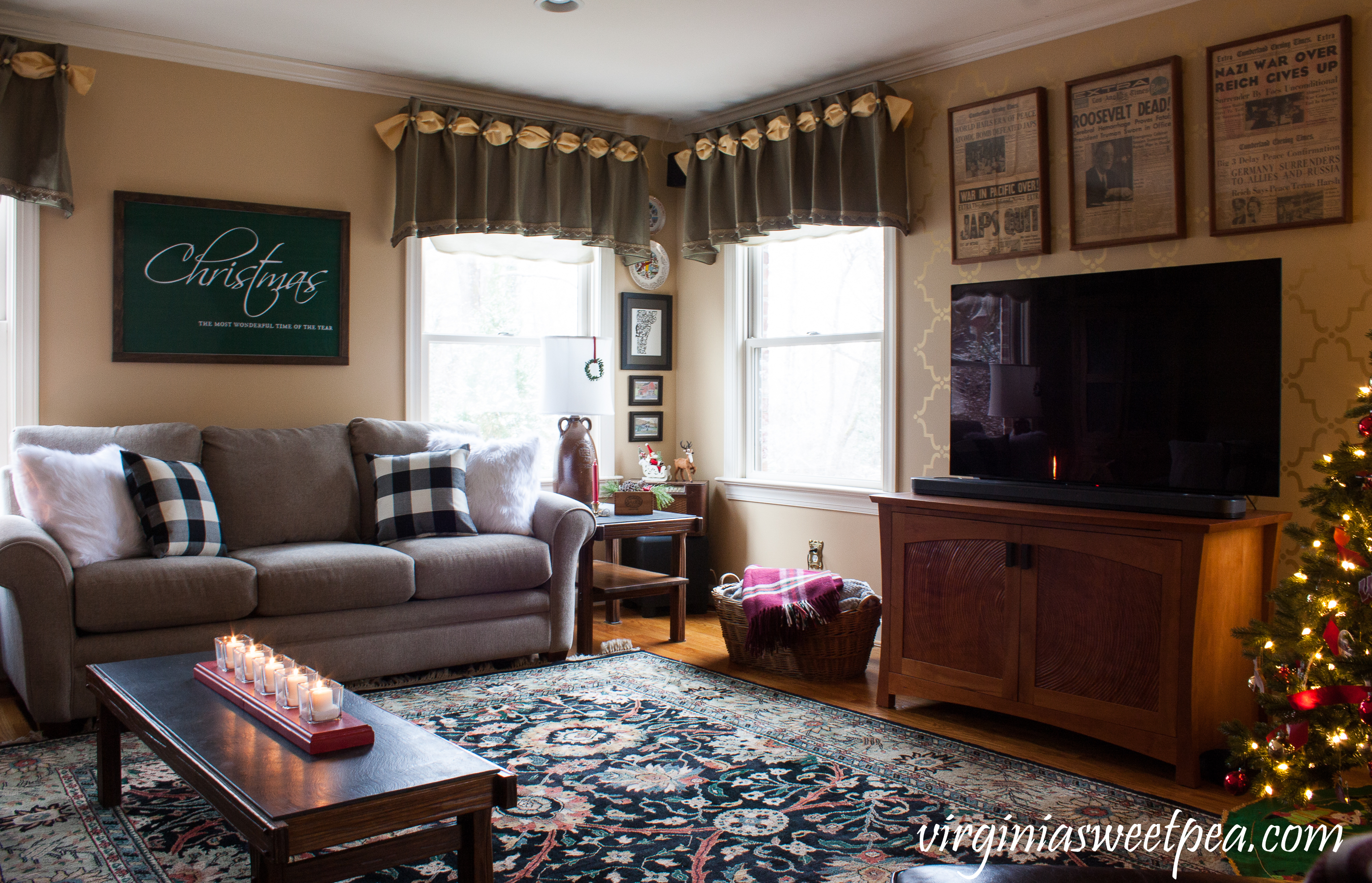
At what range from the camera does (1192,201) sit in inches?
137

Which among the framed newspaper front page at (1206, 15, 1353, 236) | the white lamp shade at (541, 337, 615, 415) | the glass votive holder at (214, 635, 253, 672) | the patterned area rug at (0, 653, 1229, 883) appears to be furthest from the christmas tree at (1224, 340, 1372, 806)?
the white lamp shade at (541, 337, 615, 415)

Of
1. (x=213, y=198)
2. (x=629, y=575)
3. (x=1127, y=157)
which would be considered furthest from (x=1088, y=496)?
(x=213, y=198)

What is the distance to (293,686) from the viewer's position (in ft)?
7.07

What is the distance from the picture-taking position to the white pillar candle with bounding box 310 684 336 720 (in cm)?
205

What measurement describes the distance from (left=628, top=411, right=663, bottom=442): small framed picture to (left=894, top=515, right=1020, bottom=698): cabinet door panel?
2171mm

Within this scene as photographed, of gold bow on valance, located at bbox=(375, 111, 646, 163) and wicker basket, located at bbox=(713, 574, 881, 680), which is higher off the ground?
gold bow on valance, located at bbox=(375, 111, 646, 163)

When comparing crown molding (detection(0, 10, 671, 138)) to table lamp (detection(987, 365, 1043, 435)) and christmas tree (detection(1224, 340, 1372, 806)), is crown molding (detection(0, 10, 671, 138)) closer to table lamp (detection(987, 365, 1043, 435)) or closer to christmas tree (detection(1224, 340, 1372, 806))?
table lamp (detection(987, 365, 1043, 435))

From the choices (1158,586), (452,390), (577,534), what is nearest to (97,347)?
(452,390)

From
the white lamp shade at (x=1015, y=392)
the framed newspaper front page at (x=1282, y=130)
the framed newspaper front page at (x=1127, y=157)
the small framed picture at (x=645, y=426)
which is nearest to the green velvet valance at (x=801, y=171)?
the framed newspaper front page at (x=1127, y=157)

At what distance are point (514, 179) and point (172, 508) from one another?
2142 millimetres

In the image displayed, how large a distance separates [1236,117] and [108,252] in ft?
13.4

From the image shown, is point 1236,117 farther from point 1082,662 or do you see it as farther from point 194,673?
point 194,673

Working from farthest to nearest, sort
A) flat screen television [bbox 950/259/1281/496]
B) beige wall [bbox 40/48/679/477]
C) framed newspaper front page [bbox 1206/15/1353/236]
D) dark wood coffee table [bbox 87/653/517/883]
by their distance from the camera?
beige wall [bbox 40/48/679/477] < framed newspaper front page [bbox 1206/15/1353/236] < flat screen television [bbox 950/259/1281/496] < dark wood coffee table [bbox 87/653/517/883]

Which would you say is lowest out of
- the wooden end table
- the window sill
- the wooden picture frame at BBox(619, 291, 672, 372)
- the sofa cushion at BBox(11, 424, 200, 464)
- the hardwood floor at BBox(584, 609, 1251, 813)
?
the hardwood floor at BBox(584, 609, 1251, 813)
